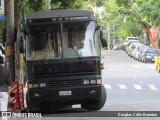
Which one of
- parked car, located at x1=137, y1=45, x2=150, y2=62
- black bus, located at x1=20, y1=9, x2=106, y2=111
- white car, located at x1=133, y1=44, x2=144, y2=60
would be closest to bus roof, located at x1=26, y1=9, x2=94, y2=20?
black bus, located at x1=20, y1=9, x2=106, y2=111

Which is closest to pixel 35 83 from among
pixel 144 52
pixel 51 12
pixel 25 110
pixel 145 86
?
pixel 25 110

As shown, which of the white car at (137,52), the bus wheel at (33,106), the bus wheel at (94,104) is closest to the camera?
the bus wheel at (33,106)

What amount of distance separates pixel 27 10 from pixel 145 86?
807 cm

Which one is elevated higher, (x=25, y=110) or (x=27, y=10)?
(x=27, y=10)

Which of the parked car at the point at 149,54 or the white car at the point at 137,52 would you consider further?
the white car at the point at 137,52

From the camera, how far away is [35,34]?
1784cm

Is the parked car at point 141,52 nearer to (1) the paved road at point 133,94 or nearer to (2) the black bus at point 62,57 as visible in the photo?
(1) the paved road at point 133,94

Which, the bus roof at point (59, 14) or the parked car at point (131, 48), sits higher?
the bus roof at point (59, 14)

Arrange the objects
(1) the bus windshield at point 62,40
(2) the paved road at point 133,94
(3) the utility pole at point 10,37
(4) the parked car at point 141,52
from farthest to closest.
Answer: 1. (4) the parked car at point 141,52
2. (2) the paved road at point 133,94
3. (3) the utility pole at point 10,37
4. (1) the bus windshield at point 62,40

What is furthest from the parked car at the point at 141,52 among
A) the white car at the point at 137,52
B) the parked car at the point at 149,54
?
the parked car at the point at 149,54

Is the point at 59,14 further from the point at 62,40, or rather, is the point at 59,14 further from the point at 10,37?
the point at 10,37

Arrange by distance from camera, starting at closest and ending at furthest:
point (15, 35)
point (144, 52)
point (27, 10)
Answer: point (15, 35) < point (27, 10) < point (144, 52)

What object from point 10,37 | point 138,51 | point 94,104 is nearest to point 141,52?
point 138,51

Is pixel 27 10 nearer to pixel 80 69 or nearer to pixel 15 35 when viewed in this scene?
pixel 15 35
